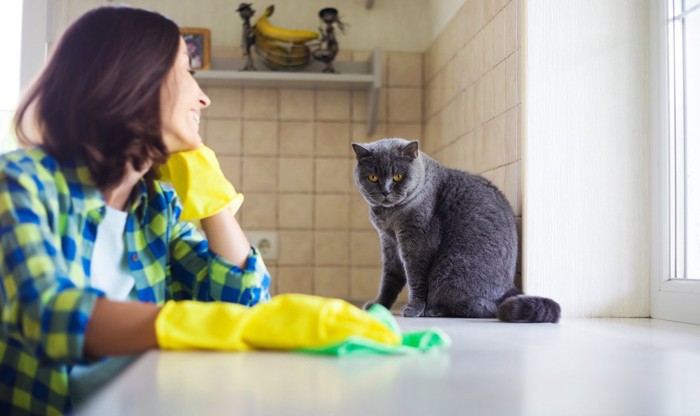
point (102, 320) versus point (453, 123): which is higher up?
point (453, 123)

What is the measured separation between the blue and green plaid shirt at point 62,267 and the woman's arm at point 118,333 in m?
0.01

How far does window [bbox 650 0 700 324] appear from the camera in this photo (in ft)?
5.54

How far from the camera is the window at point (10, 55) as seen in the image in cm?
265

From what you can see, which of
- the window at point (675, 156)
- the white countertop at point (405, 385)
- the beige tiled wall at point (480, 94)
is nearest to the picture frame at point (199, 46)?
the beige tiled wall at point (480, 94)

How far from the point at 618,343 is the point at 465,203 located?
0.71 meters

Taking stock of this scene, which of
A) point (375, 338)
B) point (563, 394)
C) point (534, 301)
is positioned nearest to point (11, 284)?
point (375, 338)

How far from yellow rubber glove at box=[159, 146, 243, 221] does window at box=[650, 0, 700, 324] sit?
1088mm

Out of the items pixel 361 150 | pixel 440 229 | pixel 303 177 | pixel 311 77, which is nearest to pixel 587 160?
pixel 440 229

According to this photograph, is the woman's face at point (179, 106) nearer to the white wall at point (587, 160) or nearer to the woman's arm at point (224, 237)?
the woman's arm at point (224, 237)

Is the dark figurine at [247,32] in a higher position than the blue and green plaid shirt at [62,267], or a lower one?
higher

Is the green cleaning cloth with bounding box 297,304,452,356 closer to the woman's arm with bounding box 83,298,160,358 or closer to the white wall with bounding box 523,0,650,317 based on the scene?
the woman's arm with bounding box 83,298,160,358

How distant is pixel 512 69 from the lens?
6.41ft

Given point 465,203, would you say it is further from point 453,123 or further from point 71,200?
point 71,200

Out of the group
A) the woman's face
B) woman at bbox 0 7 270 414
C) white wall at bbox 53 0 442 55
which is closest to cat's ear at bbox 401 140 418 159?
woman at bbox 0 7 270 414
